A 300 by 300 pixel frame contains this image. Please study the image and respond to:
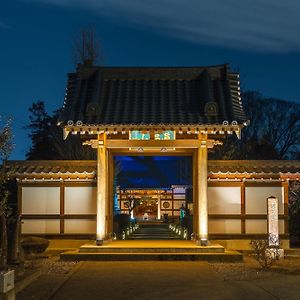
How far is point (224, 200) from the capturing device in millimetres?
21375

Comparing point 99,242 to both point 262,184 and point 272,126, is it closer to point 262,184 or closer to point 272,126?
point 262,184

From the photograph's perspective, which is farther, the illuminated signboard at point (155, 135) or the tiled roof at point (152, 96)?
the illuminated signboard at point (155, 135)

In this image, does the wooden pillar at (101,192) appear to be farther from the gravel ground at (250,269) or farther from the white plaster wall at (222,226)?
the gravel ground at (250,269)

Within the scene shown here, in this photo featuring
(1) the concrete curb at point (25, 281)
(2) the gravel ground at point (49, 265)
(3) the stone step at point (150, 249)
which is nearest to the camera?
(1) the concrete curb at point (25, 281)

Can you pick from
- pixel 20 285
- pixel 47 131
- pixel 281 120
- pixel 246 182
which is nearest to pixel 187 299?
pixel 20 285

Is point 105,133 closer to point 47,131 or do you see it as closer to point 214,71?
point 214,71

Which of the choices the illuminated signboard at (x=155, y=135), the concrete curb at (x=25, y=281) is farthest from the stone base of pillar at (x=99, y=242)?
the concrete curb at (x=25, y=281)

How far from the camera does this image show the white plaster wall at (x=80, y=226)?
21188 mm

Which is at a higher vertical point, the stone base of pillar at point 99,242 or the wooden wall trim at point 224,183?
the wooden wall trim at point 224,183

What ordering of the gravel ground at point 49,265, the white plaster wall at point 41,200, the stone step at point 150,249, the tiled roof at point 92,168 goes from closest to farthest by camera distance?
the gravel ground at point 49,265, the stone step at point 150,249, the tiled roof at point 92,168, the white plaster wall at point 41,200

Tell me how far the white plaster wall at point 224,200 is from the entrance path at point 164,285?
16.5 ft

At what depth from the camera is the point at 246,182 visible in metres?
21.4

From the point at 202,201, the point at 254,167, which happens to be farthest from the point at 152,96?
the point at 254,167

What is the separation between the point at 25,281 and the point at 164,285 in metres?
2.91
